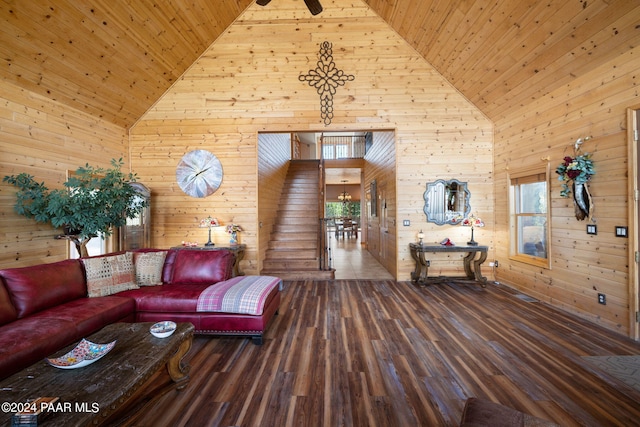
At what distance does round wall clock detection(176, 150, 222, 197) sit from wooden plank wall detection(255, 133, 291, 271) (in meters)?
0.92

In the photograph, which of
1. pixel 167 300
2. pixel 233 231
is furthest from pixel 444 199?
pixel 167 300

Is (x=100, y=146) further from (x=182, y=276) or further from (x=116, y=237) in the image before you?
(x=182, y=276)

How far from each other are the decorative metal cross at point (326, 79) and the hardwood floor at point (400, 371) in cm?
373

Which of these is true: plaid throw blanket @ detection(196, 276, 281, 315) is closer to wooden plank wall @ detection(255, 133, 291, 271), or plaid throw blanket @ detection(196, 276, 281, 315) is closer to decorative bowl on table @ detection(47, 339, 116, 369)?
decorative bowl on table @ detection(47, 339, 116, 369)

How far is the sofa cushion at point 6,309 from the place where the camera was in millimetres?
2227

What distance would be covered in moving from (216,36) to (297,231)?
175 inches

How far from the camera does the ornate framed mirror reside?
5.16 m

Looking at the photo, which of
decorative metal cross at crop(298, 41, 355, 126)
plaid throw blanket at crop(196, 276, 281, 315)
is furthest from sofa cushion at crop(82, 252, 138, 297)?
decorative metal cross at crop(298, 41, 355, 126)

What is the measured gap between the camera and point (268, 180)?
6609 millimetres

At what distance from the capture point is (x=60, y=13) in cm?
309

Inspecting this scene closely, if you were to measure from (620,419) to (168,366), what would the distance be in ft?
10.5

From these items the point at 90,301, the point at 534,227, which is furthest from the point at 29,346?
the point at 534,227

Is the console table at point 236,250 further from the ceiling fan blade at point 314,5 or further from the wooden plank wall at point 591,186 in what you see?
the wooden plank wall at point 591,186

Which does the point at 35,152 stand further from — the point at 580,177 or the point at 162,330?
the point at 580,177
